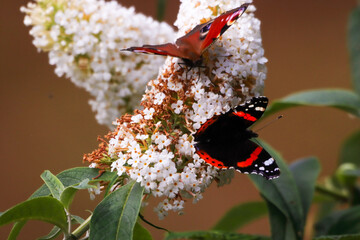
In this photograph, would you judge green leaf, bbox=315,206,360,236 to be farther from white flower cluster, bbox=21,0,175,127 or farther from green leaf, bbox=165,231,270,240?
white flower cluster, bbox=21,0,175,127

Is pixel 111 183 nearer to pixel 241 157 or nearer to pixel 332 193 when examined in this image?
pixel 241 157

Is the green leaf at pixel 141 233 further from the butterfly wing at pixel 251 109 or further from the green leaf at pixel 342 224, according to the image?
the green leaf at pixel 342 224

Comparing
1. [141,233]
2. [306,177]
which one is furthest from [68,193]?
[306,177]

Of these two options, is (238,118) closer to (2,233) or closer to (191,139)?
(191,139)

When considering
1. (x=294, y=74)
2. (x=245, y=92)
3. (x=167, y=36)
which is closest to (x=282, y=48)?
(x=294, y=74)

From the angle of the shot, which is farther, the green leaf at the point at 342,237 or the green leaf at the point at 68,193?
the green leaf at the point at 342,237

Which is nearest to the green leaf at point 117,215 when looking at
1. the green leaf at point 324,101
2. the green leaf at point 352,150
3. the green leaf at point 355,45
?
the green leaf at point 324,101

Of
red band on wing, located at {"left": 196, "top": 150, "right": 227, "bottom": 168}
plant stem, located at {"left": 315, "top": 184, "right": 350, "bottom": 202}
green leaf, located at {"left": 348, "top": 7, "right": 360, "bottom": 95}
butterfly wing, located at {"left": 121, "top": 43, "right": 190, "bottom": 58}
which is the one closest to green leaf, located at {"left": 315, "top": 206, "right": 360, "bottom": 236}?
plant stem, located at {"left": 315, "top": 184, "right": 350, "bottom": 202}
